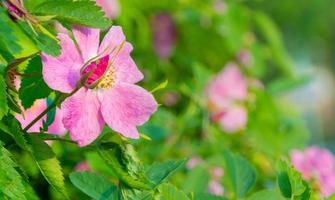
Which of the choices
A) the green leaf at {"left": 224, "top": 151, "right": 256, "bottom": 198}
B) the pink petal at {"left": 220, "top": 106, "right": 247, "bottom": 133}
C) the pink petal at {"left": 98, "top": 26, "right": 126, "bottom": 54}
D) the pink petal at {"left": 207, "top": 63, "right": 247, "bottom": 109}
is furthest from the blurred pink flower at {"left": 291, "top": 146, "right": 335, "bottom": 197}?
the pink petal at {"left": 98, "top": 26, "right": 126, "bottom": 54}

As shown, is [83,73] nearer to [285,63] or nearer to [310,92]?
[285,63]

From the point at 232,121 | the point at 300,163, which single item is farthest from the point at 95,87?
the point at 232,121

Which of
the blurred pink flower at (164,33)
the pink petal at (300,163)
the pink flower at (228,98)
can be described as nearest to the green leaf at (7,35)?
the pink petal at (300,163)

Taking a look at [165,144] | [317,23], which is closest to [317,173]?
[165,144]

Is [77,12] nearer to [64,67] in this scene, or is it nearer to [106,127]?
[64,67]

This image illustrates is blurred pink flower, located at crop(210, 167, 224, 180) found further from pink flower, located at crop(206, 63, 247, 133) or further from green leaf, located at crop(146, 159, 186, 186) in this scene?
green leaf, located at crop(146, 159, 186, 186)

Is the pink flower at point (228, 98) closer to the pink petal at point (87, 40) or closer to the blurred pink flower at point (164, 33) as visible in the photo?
the blurred pink flower at point (164, 33)
